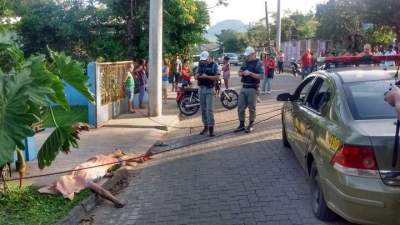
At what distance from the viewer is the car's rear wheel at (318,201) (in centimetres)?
494

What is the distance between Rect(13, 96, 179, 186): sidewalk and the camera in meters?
7.63

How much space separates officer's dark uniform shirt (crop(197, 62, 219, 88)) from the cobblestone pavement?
4.57 feet

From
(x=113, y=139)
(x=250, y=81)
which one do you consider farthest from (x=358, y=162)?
(x=113, y=139)

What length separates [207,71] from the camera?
10.4m

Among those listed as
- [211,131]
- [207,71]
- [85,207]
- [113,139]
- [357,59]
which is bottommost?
[85,207]

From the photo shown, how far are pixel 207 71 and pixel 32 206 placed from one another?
18.2 feet

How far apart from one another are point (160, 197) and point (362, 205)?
9.49 feet

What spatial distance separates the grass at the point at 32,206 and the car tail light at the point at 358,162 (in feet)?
9.74

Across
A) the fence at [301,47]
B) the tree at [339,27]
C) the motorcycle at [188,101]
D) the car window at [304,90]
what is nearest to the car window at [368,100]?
the car window at [304,90]

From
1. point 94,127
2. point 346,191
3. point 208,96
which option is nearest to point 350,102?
point 346,191

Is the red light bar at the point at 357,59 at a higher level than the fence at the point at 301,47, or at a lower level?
lower

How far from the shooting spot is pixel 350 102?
4.95 meters

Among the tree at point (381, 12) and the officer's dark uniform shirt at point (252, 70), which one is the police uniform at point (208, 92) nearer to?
the officer's dark uniform shirt at point (252, 70)

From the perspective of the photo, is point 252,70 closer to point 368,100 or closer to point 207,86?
point 207,86
